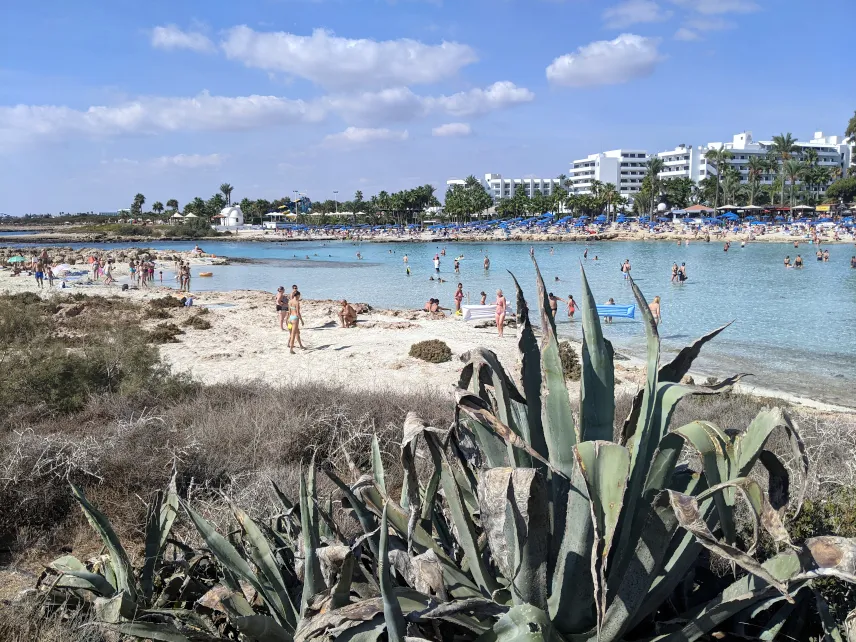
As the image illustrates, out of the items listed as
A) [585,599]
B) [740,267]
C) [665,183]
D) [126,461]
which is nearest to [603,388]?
[585,599]

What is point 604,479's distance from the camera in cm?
176

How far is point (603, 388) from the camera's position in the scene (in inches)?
78.2

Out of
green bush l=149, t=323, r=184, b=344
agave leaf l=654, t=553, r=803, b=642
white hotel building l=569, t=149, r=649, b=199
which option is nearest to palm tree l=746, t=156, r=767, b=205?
white hotel building l=569, t=149, r=649, b=199

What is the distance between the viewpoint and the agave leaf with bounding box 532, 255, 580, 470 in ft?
6.53

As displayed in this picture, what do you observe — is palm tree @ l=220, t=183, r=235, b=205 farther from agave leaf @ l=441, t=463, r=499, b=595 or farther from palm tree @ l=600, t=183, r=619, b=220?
→ agave leaf @ l=441, t=463, r=499, b=595

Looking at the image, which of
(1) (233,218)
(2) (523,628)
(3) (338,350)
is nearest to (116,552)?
(2) (523,628)

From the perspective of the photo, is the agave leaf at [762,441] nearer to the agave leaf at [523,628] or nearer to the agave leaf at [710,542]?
the agave leaf at [710,542]

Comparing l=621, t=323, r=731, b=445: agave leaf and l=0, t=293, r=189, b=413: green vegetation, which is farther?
l=0, t=293, r=189, b=413: green vegetation

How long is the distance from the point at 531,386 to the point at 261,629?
128 cm

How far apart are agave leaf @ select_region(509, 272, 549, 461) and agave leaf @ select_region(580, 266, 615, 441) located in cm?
19

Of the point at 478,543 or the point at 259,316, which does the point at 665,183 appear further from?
the point at 478,543

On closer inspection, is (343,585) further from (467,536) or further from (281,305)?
(281,305)

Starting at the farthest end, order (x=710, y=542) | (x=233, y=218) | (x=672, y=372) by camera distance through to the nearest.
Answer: (x=233, y=218)
(x=672, y=372)
(x=710, y=542)

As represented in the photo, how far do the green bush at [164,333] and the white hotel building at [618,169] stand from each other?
138m
